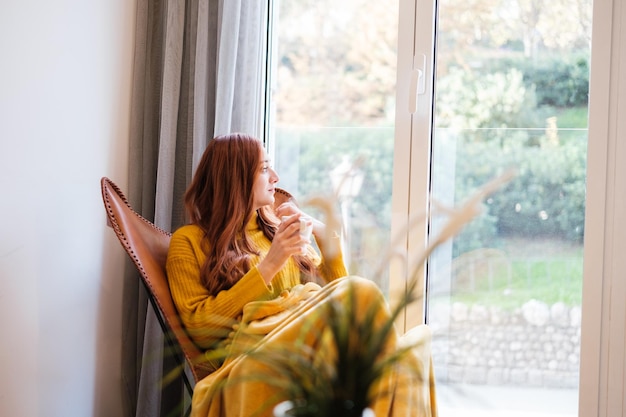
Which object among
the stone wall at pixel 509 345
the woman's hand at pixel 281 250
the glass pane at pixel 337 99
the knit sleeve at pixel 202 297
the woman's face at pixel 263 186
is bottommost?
Result: the stone wall at pixel 509 345

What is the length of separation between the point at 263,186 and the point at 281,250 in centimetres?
28

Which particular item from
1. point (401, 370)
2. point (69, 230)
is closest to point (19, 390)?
point (69, 230)

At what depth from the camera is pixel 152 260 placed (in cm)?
236

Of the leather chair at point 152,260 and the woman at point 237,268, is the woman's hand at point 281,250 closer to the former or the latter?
the woman at point 237,268

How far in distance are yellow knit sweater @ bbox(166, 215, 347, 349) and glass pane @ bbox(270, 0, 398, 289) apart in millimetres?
528

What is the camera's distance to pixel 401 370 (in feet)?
5.65

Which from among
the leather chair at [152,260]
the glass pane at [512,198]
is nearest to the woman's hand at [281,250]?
the leather chair at [152,260]

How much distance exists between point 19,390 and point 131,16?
1353 millimetres

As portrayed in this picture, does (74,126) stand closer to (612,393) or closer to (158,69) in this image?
(158,69)

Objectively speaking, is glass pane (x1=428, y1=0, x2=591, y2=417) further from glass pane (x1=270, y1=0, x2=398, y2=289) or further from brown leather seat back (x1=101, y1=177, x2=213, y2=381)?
brown leather seat back (x1=101, y1=177, x2=213, y2=381)

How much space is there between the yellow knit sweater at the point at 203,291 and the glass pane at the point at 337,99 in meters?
0.53

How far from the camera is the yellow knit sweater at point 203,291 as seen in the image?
222 centimetres

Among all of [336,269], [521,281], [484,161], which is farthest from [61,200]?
[521,281]

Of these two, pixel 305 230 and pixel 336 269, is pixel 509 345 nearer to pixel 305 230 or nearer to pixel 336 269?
pixel 336 269
